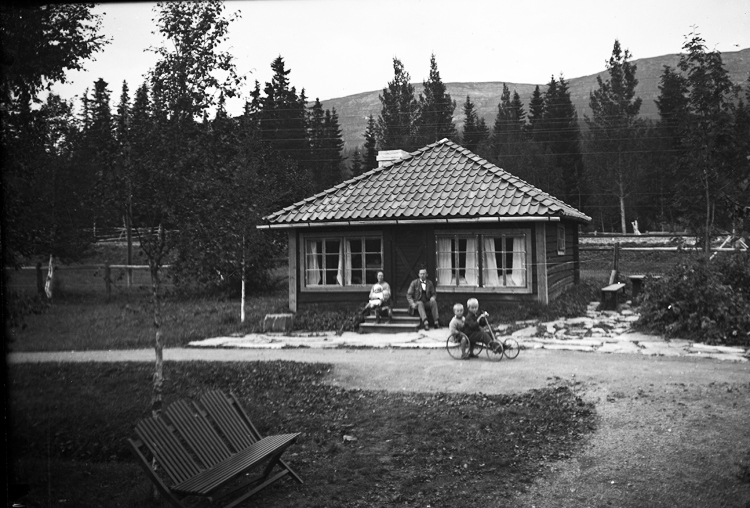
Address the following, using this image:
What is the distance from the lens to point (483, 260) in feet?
54.9

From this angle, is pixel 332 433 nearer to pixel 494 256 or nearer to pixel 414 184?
pixel 494 256

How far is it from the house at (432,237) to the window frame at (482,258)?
3 cm

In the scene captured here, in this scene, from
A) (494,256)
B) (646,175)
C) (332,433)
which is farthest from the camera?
(646,175)

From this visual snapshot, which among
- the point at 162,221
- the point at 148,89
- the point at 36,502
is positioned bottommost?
the point at 36,502

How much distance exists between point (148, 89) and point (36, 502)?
4.83 metres

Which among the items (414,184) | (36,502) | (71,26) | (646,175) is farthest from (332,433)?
(646,175)

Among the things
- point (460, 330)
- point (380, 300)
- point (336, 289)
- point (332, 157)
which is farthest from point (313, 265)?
point (332, 157)

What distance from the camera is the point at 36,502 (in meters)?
6.26

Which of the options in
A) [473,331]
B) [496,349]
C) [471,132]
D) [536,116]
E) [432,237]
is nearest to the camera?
[496,349]

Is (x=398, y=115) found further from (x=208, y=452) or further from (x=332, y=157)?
(x=208, y=452)

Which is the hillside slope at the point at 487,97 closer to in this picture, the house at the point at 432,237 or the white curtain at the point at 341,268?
the house at the point at 432,237

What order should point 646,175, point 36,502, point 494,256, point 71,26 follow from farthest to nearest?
point 646,175, point 494,256, point 71,26, point 36,502

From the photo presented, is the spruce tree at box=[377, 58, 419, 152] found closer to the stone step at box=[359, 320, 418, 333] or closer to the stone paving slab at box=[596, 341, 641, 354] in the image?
the stone step at box=[359, 320, 418, 333]

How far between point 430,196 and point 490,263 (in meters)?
2.38
